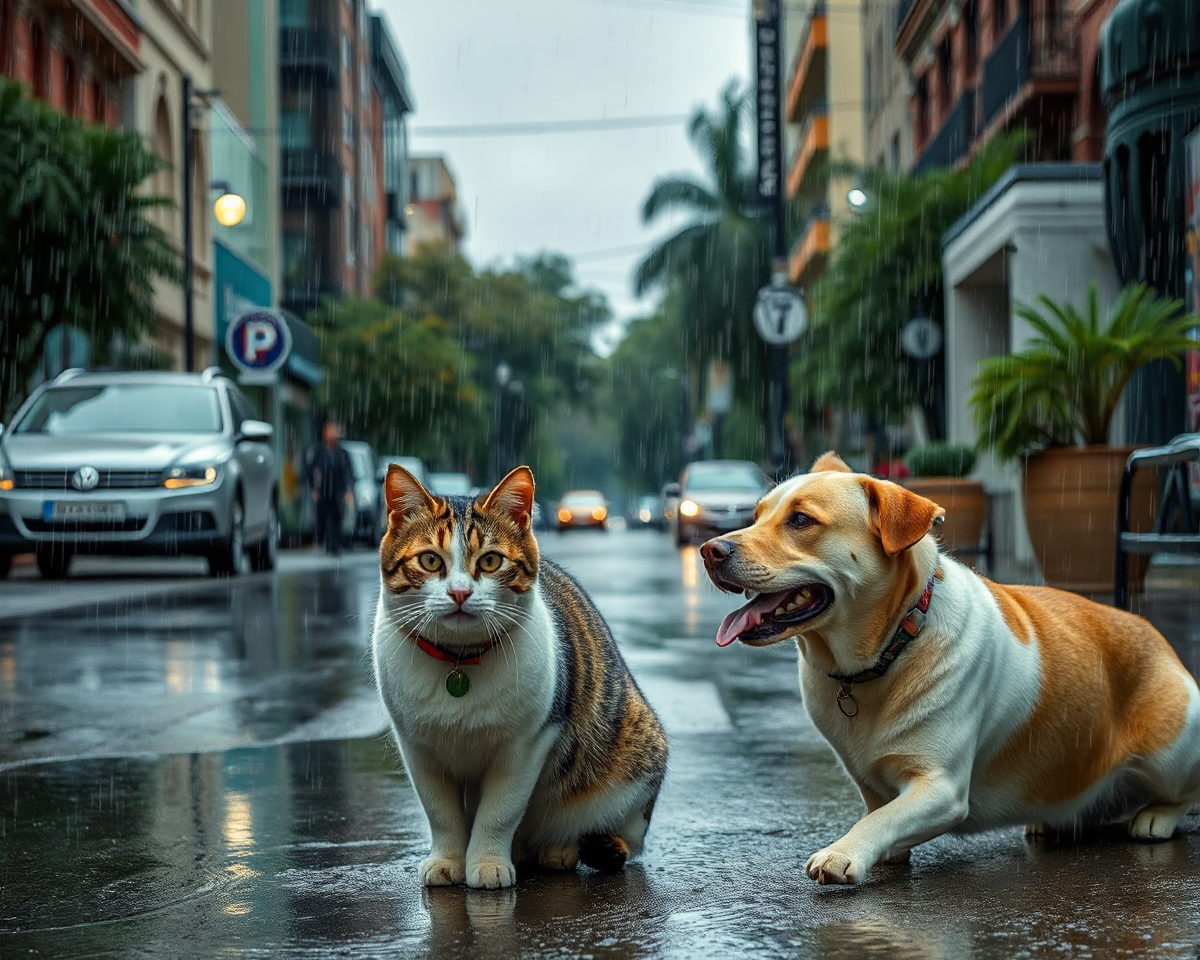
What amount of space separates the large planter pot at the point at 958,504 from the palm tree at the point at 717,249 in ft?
107

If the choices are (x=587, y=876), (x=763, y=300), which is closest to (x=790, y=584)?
(x=587, y=876)

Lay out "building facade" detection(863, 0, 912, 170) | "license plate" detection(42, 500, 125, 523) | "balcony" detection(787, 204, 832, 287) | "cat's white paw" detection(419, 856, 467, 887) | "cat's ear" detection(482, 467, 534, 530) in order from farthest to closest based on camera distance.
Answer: "balcony" detection(787, 204, 832, 287) < "building facade" detection(863, 0, 912, 170) < "license plate" detection(42, 500, 125, 523) < "cat's ear" detection(482, 467, 534, 530) < "cat's white paw" detection(419, 856, 467, 887)

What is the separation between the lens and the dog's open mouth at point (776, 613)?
13.0ft

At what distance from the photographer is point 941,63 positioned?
3541 cm

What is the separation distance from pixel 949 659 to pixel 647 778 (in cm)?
78

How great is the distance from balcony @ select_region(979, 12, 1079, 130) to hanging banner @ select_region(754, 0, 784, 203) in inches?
157

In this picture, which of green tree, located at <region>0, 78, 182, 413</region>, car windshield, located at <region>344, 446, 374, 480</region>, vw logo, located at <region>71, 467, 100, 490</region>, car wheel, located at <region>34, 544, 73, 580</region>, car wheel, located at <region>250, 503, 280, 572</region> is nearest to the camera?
vw logo, located at <region>71, 467, 100, 490</region>

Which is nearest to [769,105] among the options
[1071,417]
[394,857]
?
[1071,417]

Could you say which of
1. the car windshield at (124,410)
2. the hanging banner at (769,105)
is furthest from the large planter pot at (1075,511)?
the hanging banner at (769,105)

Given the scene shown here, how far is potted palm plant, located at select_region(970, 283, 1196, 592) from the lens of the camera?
11.8 m

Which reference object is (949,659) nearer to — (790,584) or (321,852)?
(790,584)

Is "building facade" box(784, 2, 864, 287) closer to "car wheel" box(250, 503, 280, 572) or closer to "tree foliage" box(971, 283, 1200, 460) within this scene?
"car wheel" box(250, 503, 280, 572)

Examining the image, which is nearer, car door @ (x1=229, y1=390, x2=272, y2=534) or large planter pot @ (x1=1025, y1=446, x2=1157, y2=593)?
large planter pot @ (x1=1025, y1=446, x2=1157, y2=593)

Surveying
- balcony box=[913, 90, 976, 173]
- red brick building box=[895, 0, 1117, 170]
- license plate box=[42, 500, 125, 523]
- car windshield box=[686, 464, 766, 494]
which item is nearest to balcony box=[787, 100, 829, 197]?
balcony box=[913, 90, 976, 173]
